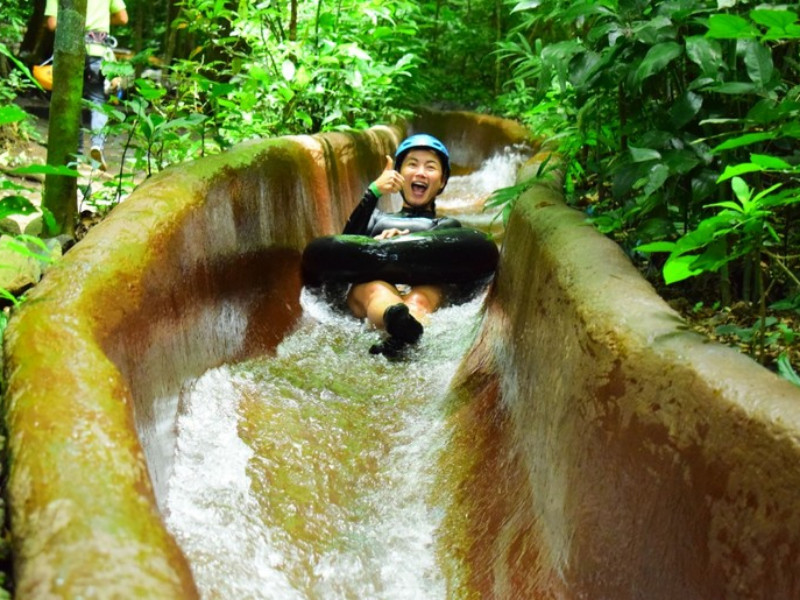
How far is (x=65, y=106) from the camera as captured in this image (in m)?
3.06

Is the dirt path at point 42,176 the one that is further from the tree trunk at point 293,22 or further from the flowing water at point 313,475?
the tree trunk at point 293,22

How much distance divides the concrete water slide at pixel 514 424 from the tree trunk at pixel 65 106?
1.39ft

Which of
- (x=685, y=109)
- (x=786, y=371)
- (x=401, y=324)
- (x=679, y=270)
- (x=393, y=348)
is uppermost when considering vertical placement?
(x=685, y=109)

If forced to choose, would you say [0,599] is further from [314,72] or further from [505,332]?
[314,72]

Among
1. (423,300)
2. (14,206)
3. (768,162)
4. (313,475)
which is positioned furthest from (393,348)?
(768,162)

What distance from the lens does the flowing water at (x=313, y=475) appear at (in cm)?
200

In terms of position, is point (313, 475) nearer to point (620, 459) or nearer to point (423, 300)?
point (620, 459)

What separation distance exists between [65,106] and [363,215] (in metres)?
2.13

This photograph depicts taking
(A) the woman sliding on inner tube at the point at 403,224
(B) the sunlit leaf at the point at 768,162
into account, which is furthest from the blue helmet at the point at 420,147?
(B) the sunlit leaf at the point at 768,162

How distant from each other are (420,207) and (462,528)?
3266 millimetres

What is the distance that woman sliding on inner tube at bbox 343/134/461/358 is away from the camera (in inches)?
142

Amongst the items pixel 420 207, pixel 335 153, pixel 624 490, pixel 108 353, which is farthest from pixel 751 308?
pixel 335 153

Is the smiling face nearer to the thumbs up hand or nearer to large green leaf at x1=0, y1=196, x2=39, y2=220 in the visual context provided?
the thumbs up hand

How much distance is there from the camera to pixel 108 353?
6.02 feet
